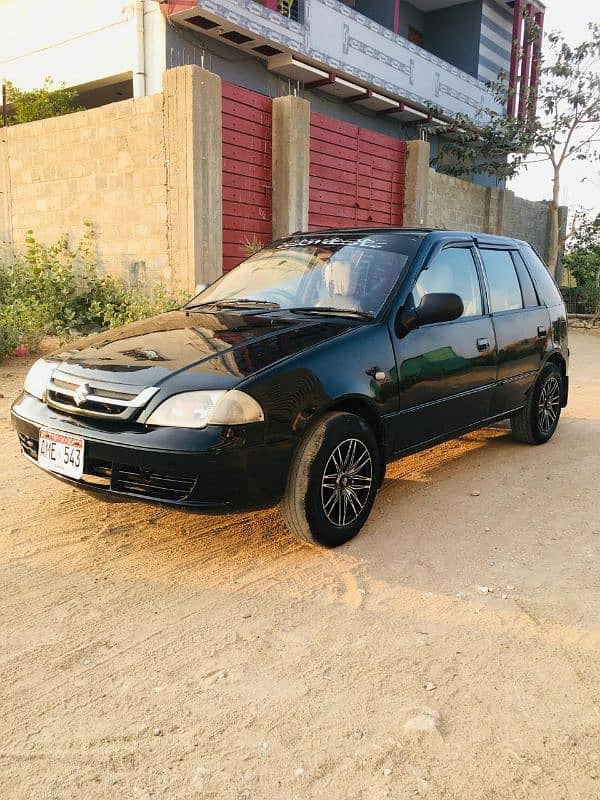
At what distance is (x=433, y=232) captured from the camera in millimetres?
4320

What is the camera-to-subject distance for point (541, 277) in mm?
5578

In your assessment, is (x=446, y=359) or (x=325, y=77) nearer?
(x=446, y=359)

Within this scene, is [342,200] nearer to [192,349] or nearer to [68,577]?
[192,349]

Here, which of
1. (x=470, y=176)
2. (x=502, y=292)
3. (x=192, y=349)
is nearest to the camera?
(x=192, y=349)

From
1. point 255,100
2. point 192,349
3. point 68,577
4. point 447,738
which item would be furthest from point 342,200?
point 447,738

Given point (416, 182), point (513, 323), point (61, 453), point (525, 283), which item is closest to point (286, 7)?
point (416, 182)

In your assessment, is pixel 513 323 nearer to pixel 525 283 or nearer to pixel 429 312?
pixel 525 283

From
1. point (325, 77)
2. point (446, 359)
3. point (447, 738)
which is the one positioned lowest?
point (447, 738)

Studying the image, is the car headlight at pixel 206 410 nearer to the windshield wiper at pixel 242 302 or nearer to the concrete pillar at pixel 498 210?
the windshield wiper at pixel 242 302

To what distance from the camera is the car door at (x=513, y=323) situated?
477cm

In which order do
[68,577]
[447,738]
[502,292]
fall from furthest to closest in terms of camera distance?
[502,292] < [68,577] < [447,738]

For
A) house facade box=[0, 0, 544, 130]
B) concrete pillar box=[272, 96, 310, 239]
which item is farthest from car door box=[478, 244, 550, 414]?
house facade box=[0, 0, 544, 130]

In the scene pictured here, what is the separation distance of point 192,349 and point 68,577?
120 centimetres

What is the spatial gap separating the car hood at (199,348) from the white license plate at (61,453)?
1.03ft
